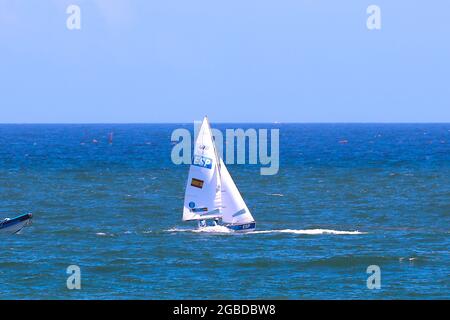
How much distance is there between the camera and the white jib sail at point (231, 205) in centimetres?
5975

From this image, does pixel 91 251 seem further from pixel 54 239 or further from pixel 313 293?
pixel 313 293

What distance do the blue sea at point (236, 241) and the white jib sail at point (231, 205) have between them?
111 cm

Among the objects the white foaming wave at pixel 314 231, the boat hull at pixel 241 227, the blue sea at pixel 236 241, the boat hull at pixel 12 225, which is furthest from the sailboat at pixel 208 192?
the boat hull at pixel 12 225

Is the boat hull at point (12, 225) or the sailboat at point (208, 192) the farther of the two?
the sailboat at point (208, 192)

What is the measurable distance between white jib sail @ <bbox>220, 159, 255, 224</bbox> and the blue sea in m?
1.11

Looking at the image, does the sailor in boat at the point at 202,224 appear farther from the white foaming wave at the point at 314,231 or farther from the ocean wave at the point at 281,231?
the white foaming wave at the point at 314,231

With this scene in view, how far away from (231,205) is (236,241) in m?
3.56

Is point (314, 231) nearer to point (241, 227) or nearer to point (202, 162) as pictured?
point (241, 227)

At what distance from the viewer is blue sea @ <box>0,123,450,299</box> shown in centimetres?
4425

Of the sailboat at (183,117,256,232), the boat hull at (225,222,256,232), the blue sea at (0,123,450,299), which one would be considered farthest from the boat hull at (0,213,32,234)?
the boat hull at (225,222,256,232)

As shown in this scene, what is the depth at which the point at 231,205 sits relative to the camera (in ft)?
196

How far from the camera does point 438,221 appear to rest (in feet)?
224
